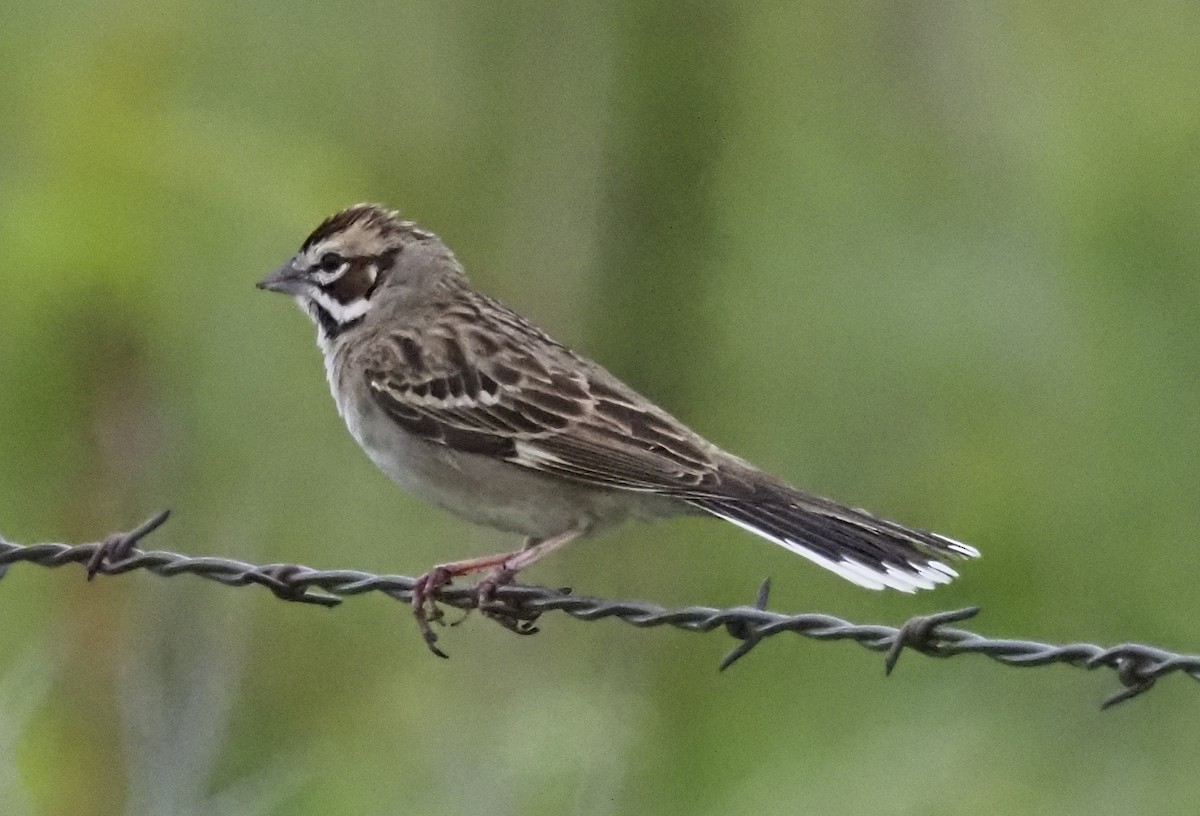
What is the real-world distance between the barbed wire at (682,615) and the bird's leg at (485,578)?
29 mm

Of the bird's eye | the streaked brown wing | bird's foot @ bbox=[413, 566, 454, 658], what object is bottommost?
bird's foot @ bbox=[413, 566, 454, 658]

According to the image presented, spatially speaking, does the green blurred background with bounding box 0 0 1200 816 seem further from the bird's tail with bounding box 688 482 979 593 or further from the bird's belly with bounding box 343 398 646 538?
the bird's tail with bounding box 688 482 979 593

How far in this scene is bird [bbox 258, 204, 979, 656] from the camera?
6.41m

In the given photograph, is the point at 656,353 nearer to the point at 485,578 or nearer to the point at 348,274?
the point at 348,274

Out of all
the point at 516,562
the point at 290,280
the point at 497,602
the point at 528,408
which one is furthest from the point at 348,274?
the point at 497,602

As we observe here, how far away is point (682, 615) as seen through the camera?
208 inches

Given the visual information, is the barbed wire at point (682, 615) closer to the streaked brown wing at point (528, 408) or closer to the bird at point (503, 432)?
the bird at point (503, 432)

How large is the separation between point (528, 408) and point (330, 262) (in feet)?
4.13

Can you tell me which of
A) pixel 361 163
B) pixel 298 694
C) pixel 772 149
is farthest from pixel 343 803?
pixel 772 149

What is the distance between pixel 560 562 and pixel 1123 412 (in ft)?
9.71

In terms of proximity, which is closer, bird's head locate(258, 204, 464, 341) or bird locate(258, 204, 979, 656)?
bird locate(258, 204, 979, 656)

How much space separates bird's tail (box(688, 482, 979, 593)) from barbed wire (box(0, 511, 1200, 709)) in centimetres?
48

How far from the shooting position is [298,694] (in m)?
10.1

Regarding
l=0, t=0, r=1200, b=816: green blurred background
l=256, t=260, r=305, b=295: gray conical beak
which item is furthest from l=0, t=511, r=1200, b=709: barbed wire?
l=256, t=260, r=305, b=295: gray conical beak
